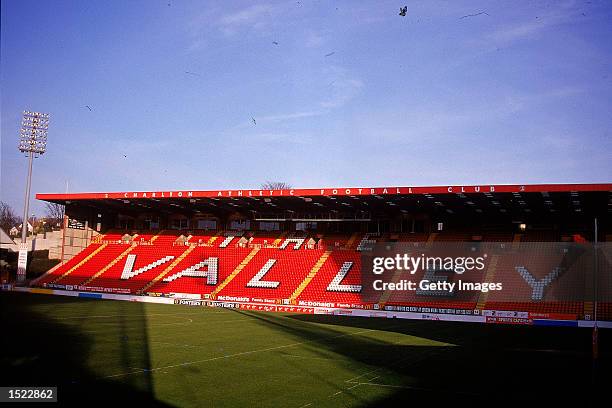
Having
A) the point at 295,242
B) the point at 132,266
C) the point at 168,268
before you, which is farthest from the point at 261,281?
the point at 132,266

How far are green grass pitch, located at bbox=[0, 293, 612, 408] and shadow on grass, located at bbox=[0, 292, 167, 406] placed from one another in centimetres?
4

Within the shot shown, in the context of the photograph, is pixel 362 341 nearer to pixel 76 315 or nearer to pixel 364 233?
pixel 76 315

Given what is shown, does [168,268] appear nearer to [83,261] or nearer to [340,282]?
[83,261]

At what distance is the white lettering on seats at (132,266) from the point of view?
4706 cm

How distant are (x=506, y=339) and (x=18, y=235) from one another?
94913mm

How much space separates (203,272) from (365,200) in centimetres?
1554

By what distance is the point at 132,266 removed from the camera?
4797 centimetres

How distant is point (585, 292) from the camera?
34312 millimetres

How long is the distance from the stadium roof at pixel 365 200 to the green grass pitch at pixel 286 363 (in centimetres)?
938

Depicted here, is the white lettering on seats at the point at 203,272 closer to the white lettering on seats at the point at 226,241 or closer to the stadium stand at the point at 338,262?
the stadium stand at the point at 338,262

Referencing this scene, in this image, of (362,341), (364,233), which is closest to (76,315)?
(362,341)

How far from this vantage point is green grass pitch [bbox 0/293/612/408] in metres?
12.1

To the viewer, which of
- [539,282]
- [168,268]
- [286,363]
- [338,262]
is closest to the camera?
[286,363]

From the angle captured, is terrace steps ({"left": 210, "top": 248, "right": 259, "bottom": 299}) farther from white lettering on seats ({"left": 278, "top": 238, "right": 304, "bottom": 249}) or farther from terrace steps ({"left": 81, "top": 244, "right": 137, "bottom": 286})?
terrace steps ({"left": 81, "top": 244, "right": 137, "bottom": 286})
